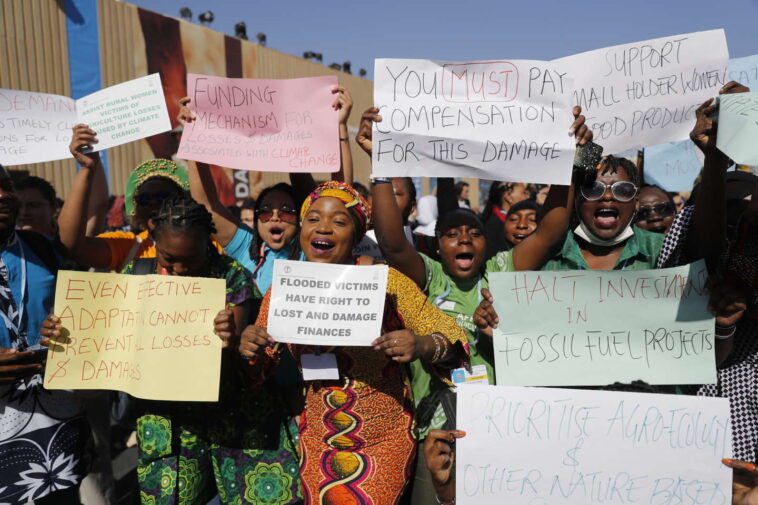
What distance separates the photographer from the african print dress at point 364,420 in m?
2.25

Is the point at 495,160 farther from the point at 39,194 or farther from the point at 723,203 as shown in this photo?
the point at 39,194

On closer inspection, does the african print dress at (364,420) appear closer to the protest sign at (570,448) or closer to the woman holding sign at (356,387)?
the woman holding sign at (356,387)

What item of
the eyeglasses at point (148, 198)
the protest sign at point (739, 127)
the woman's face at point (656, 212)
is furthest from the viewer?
the woman's face at point (656, 212)

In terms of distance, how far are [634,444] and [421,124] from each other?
5.00 feet

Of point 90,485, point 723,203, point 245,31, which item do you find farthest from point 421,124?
point 245,31

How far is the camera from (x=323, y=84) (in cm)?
331

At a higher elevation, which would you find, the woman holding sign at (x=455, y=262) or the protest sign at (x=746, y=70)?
the protest sign at (x=746, y=70)

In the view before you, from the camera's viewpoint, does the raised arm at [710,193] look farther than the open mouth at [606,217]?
No

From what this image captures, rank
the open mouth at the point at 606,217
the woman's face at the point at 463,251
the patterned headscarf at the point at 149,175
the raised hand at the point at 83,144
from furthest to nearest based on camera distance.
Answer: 1. the patterned headscarf at the point at 149,175
2. the raised hand at the point at 83,144
3. the woman's face at the point at 463,251
4. the open mouth at the point at 606,217

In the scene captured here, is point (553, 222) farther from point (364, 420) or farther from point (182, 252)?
point (182, 252)

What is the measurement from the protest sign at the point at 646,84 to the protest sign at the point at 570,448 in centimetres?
111

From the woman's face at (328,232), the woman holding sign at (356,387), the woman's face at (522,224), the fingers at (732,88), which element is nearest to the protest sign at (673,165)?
the woman's face at (522,224)

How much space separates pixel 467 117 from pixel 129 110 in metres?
1.95

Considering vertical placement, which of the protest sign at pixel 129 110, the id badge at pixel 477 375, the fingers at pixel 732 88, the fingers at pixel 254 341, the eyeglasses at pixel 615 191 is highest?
the protest sign at pixel 129 110
